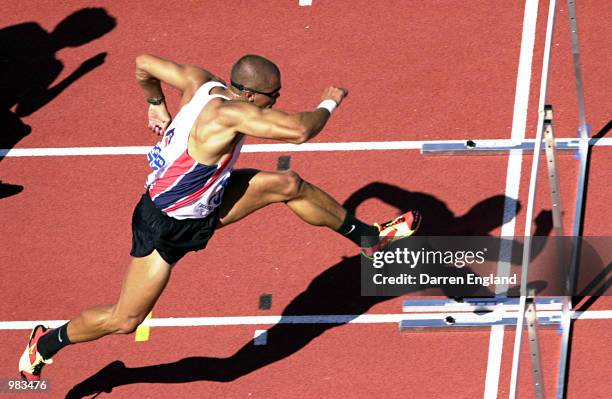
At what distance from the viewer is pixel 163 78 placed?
6.54 meters

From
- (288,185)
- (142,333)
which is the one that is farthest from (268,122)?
(142,333)

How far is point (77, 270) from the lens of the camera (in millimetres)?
7848

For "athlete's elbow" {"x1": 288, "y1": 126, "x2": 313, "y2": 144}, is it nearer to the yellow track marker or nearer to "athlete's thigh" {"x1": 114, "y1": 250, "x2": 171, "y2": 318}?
"athlete's thigh" {"x1": 114, "y1": 250, "x2": 171, "y2": 318}

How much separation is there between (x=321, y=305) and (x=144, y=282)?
1.69 m

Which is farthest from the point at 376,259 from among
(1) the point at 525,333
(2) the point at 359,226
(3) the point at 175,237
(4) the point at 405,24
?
(4) the point at 405,24

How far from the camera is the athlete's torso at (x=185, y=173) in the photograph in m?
6.08

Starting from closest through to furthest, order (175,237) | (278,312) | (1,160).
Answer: (175,237) → (278,312) → (1,160)

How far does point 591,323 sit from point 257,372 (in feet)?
8.16

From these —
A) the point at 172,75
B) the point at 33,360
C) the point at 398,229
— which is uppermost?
the point at 172,75

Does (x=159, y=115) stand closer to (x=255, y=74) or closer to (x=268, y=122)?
(x=255, y=74)

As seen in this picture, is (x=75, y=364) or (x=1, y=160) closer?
(x=75, y=364)

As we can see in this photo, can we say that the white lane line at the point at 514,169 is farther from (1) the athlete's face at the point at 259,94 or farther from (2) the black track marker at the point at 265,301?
(1) the athlete's face at the point at 259,94

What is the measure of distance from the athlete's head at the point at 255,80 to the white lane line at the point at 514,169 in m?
2.64

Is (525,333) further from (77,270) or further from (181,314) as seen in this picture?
(77,270)
